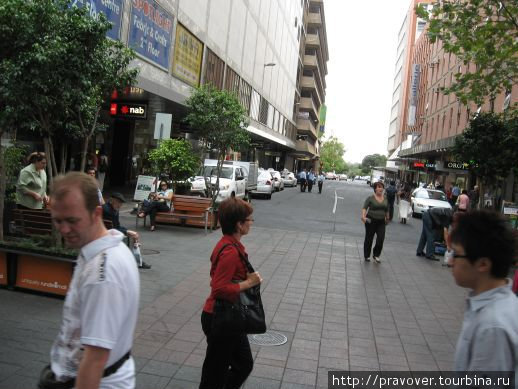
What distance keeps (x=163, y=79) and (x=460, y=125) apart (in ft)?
75.0

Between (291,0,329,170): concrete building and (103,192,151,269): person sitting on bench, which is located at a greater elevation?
(291,0,329,170): concrete building

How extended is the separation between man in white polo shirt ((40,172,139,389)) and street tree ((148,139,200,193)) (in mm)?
14147

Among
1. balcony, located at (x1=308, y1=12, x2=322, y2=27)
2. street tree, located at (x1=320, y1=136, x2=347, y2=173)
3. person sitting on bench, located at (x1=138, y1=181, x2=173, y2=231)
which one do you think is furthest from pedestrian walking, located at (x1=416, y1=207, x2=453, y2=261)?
street tree, located at (x1=320, y1=136, x2=347, y2=173)

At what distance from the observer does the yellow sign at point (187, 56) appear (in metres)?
21.3

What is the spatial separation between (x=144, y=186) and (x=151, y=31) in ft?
19.4

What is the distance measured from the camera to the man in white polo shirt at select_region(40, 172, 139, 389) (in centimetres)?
188

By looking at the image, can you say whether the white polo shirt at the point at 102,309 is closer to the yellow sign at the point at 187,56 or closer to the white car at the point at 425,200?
the yellow sign at the point at 187,56

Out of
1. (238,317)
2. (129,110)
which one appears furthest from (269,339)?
(129,110)

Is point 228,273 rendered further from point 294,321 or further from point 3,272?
point 3,272

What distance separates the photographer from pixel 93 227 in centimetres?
205

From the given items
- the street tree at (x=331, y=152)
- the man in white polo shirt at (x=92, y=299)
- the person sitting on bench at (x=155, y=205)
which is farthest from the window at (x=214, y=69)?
the street tree at (x=331, y=152)

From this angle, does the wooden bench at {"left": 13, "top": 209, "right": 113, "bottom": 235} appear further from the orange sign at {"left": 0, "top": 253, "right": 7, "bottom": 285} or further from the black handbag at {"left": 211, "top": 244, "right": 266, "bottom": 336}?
the black handbag at {"left": 211, "top": 244, "right": 266, "bottom": 336}

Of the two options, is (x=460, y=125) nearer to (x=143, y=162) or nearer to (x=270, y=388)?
(x=143, y=162)

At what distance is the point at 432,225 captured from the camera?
11844mm
